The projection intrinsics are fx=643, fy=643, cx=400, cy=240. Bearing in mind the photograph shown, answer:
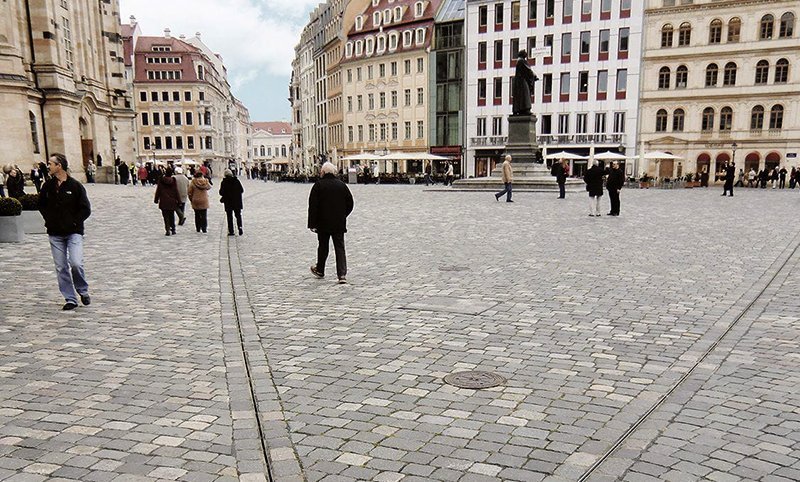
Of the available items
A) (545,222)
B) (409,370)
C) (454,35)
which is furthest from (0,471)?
(454,35)

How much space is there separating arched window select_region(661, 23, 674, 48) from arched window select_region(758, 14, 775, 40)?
6.65m

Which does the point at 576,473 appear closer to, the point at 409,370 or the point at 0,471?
the point at 409,370

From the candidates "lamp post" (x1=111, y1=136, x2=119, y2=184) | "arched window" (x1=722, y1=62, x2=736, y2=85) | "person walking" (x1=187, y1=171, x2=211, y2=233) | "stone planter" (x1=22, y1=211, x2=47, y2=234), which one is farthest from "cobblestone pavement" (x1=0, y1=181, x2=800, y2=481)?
"arched window" (x1=722, y1=62, x2=736, y2=85)

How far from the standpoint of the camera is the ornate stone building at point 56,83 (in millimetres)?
38188

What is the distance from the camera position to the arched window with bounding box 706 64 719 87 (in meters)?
53.0

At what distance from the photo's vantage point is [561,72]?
58.8 m

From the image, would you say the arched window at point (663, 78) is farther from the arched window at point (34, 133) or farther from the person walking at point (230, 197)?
the person walking at point (230, 197)

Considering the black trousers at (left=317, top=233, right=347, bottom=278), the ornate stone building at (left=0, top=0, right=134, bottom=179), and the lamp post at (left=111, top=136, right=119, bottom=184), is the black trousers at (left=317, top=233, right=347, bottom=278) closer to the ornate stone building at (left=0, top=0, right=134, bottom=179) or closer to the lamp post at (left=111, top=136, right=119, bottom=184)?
the ornate stone building at (left=0, top=0, right=134, bottom=179)

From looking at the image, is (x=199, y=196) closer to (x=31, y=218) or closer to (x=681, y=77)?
(x=31, y=218)

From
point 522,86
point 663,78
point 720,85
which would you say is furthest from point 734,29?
point 522,86

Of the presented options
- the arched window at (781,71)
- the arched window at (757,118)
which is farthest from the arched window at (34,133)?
the arched window at (781,71)

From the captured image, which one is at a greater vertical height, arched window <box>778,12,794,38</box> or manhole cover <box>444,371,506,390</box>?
arched window <box>778,12,794,38</box>

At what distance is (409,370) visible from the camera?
5.70 meters

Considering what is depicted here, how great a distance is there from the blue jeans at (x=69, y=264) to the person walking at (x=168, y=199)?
7.71 m
